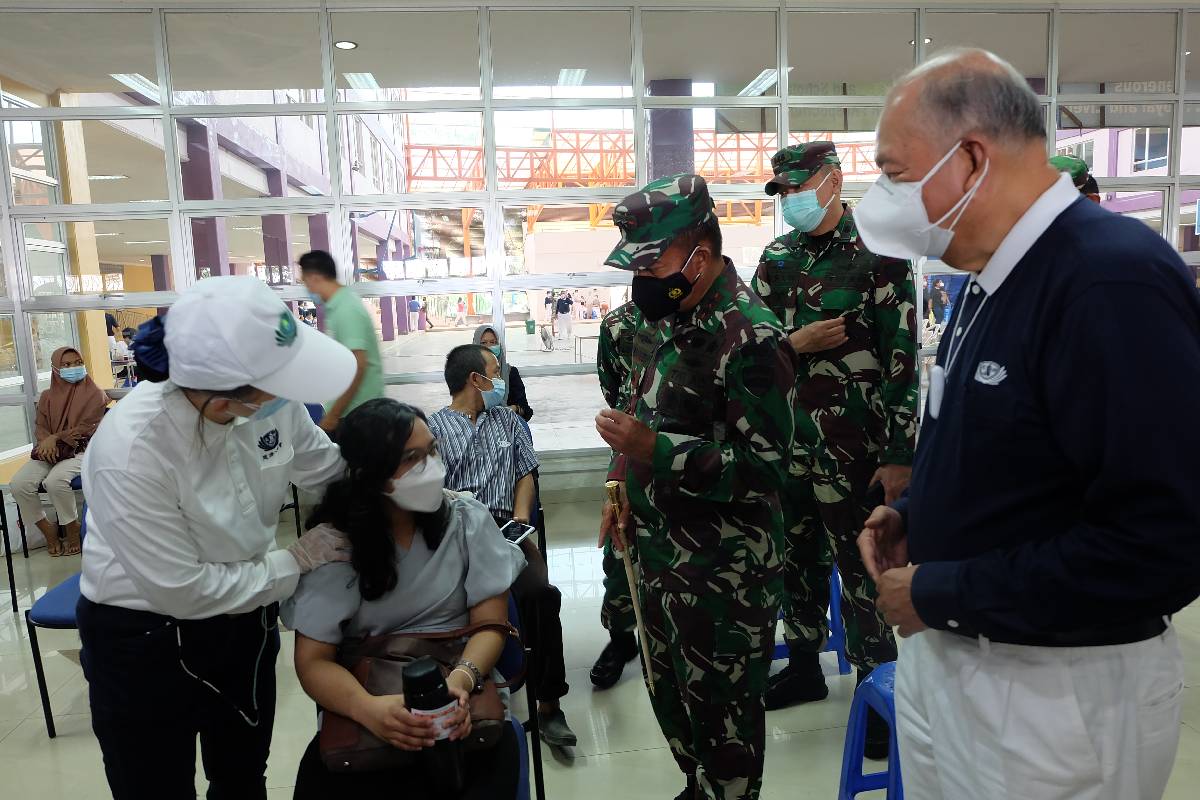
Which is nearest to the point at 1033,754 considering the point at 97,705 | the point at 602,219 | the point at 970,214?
the point at 970,214

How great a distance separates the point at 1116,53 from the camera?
20.1 ft

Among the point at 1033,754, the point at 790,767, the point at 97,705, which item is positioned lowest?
the point at 790,767

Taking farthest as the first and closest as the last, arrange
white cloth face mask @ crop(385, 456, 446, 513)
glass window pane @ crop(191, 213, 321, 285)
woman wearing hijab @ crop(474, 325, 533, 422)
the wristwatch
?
glass window pane @ crop(191, 213, 321, 285) < woman wearing hijab @ crop(474, 325, 533, 422) < white cloth face mask @ crop(385, 456, 446, 513) < the wristwatch

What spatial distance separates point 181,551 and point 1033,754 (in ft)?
4.68

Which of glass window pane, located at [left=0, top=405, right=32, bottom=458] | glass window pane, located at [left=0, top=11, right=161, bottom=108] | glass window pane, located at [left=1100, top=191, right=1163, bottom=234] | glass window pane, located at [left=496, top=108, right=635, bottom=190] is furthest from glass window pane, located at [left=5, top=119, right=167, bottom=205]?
glass window pane, located at [left=1100, top=191, right=1163, bottom=234]

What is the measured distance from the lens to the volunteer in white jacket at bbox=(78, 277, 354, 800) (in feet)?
4.36

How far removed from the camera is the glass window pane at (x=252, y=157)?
546 cm

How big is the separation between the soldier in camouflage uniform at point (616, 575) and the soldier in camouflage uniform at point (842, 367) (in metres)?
0.65

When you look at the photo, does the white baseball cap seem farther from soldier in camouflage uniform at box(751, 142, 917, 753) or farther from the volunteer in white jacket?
soldier in camouflage uniform at box(751, 142, 917, 753)

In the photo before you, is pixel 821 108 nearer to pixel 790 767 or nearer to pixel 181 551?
pixel 790 767

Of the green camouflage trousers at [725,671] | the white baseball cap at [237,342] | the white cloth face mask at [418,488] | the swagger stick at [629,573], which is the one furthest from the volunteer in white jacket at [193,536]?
the green camouflage trousers at [725,671]

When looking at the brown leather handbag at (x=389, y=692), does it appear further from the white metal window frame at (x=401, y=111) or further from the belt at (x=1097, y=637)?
the white metal window frame at (x=401, y=111)

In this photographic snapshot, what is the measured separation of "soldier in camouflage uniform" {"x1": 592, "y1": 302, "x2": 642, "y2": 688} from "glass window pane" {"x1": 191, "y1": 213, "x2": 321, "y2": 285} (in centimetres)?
331

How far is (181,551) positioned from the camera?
1370 mm
